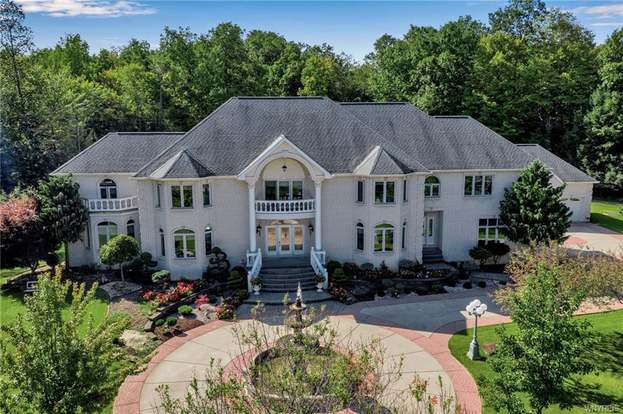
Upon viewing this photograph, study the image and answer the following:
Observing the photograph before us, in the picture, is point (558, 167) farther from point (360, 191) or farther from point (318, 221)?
point (318, 221)

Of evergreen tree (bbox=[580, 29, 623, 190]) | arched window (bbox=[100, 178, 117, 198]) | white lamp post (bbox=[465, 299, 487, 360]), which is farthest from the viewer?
evergreen tree (bbox=[580, 29, 623, 190])

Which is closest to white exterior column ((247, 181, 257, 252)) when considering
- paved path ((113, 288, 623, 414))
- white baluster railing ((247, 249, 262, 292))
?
white baluster railing ((247, 249, 262, 292))

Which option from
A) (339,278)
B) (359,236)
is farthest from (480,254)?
(339,278)

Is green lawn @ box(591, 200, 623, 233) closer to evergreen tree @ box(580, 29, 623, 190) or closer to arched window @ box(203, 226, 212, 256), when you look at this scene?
evergreen tree @ box(580, 29, 623, 190)

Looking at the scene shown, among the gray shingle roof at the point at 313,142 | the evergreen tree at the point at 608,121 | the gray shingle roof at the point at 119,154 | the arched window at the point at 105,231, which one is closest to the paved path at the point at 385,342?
the gray shingle roof at the point at 313,142

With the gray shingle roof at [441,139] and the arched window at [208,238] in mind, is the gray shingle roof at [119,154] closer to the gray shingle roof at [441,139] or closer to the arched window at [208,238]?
the arched window at [208,238]

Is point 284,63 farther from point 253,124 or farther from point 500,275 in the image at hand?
point 500,275
